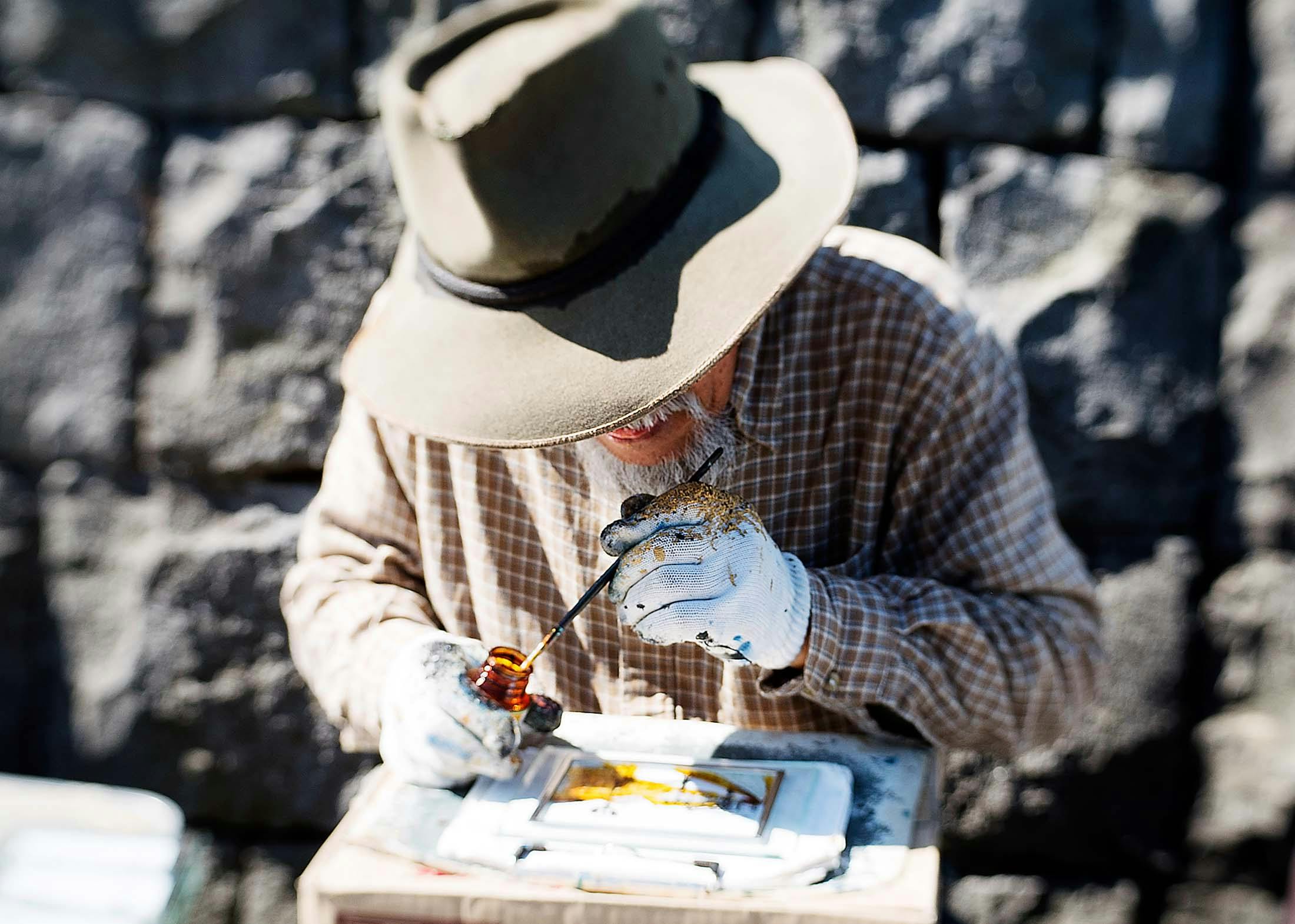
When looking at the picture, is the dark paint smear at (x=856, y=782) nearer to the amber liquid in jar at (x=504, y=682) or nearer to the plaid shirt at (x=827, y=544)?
the plaid shirt at (x=827, y=544)

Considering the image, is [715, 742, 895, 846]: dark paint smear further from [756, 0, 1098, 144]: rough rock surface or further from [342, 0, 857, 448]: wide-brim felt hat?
[756, 0, 1098, 144]: rough rock surface

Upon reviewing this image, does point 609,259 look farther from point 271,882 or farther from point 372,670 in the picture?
point 271,882

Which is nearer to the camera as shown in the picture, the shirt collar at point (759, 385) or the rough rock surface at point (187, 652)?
the shirt collar at point (759, 385)

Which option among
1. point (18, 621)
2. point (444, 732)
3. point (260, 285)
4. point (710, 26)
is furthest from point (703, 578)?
point (18, 621)

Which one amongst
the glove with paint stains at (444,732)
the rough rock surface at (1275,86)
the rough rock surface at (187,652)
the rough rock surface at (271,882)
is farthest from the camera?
the rough rock surface at (271,882)

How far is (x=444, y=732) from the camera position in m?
1.32

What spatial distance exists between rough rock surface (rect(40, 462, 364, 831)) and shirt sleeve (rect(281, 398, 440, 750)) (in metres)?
0.57

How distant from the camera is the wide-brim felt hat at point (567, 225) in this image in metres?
1.18

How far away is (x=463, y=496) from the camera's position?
5.61ft

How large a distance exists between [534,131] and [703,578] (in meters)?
0.51

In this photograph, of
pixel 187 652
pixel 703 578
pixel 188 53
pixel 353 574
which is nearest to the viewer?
pixel 703 578

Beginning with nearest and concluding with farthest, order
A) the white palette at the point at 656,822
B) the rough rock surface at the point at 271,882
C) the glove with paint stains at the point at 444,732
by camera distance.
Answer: the white palette at the point at 656,822
the glove with paint stains at the point at 444,732
the rough rock surface at the point at 271,882

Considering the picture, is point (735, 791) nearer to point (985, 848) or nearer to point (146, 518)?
point (985, 848)

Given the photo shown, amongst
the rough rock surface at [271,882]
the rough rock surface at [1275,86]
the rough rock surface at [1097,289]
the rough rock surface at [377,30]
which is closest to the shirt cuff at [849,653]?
the rough rock surface at [1097,289]
